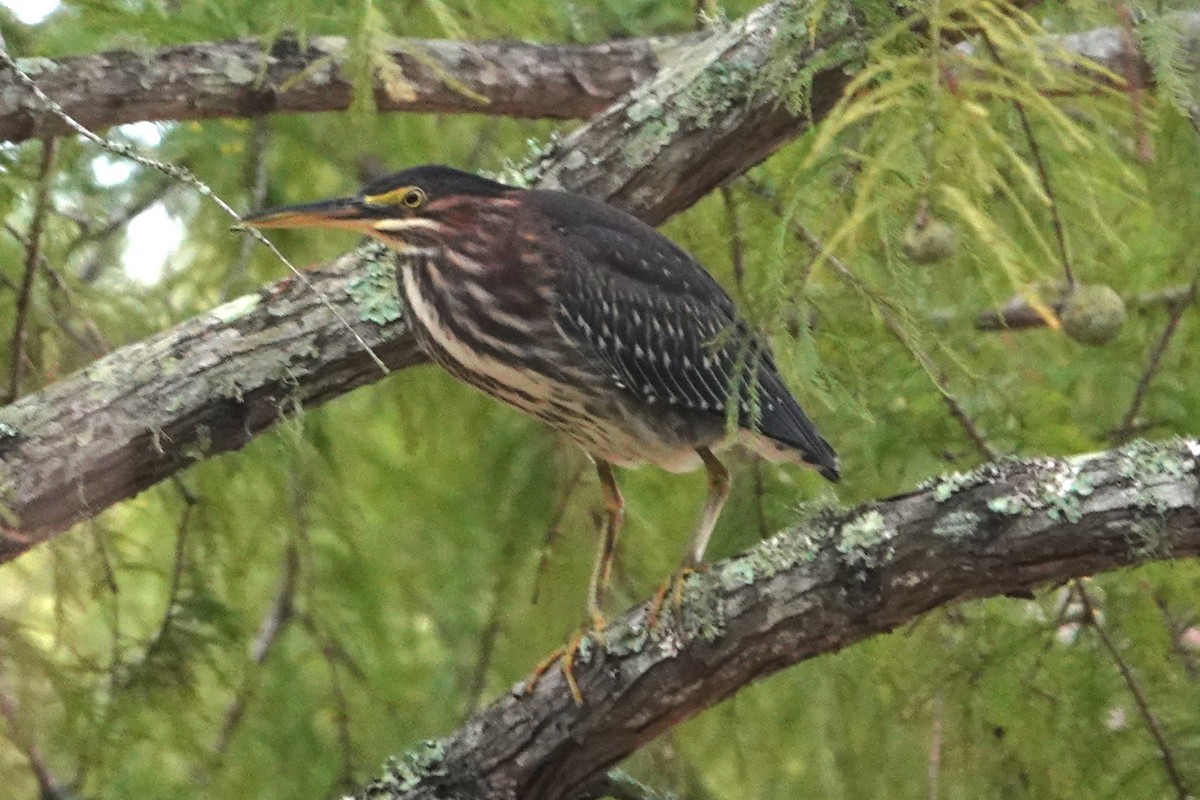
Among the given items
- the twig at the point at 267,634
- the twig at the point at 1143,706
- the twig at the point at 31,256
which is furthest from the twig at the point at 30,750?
the twig at the point at 1143,706

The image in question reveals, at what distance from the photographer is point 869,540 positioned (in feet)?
6.38

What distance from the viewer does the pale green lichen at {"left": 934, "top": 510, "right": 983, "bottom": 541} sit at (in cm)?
189

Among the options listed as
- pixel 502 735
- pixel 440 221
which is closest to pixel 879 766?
pixel 502 735

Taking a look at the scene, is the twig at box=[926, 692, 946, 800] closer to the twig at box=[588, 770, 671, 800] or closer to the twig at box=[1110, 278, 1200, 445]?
the twig at box=[588, 770, 671, 800]

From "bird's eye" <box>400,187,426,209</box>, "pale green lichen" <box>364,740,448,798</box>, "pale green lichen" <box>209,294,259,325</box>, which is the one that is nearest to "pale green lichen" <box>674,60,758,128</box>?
"bird's eye" <box>400,187,426,209</box>

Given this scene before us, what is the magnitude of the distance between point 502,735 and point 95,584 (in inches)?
43.7

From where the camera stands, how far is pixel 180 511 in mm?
3322

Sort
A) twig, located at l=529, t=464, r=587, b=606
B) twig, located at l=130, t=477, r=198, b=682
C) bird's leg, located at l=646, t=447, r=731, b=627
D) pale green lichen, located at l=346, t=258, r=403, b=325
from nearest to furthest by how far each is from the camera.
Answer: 1. bird's leg, located at l=646, t=447, r=731, b=627
2. pale green lichen, located at l=346, t=258, r=403, b=325
3. twig, located at l=130, t=477, r=198, b=682
4. twig, located at l=529, t=464, r=587, b=606

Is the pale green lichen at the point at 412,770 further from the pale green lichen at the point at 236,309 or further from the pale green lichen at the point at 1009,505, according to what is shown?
the pale green lichen at the point at 1009,505

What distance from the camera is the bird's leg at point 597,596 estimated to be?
222 centimetres

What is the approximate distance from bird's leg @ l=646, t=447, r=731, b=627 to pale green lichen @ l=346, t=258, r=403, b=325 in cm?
58

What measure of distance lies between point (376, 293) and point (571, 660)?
0.73 meters

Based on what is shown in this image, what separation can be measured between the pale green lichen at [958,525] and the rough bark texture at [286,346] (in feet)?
2.53

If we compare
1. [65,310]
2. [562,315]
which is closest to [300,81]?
[562,315]
